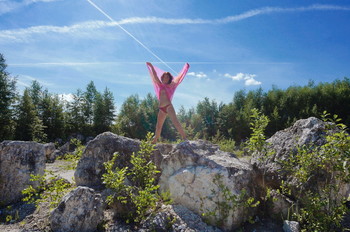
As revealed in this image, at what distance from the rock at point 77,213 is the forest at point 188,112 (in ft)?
56.7

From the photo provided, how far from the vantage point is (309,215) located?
11.8 feet

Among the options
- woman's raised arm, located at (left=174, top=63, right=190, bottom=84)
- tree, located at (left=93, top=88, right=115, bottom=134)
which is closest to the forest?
tree, located at (left=93, top=88, right=115, bottom=134)

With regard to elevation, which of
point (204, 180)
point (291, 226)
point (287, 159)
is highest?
point (287, 159)

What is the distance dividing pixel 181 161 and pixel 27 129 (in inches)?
757

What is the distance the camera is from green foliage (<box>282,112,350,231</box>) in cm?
344

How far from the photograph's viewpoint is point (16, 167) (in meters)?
5.41

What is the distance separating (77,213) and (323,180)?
4369 millimetres

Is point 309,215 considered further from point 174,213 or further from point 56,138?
point 56,138

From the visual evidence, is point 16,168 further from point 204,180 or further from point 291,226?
point 291,226

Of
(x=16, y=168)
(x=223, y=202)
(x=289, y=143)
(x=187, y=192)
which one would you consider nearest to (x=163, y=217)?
(x=187, y=192)

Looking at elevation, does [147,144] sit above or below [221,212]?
above

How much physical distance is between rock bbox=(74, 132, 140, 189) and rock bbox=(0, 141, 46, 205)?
136 cm

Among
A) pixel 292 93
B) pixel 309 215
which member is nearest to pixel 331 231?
pixel 309 215

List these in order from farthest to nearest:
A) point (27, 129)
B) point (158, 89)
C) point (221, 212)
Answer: point (27, 129), point (158, 89), point (221, 212)
